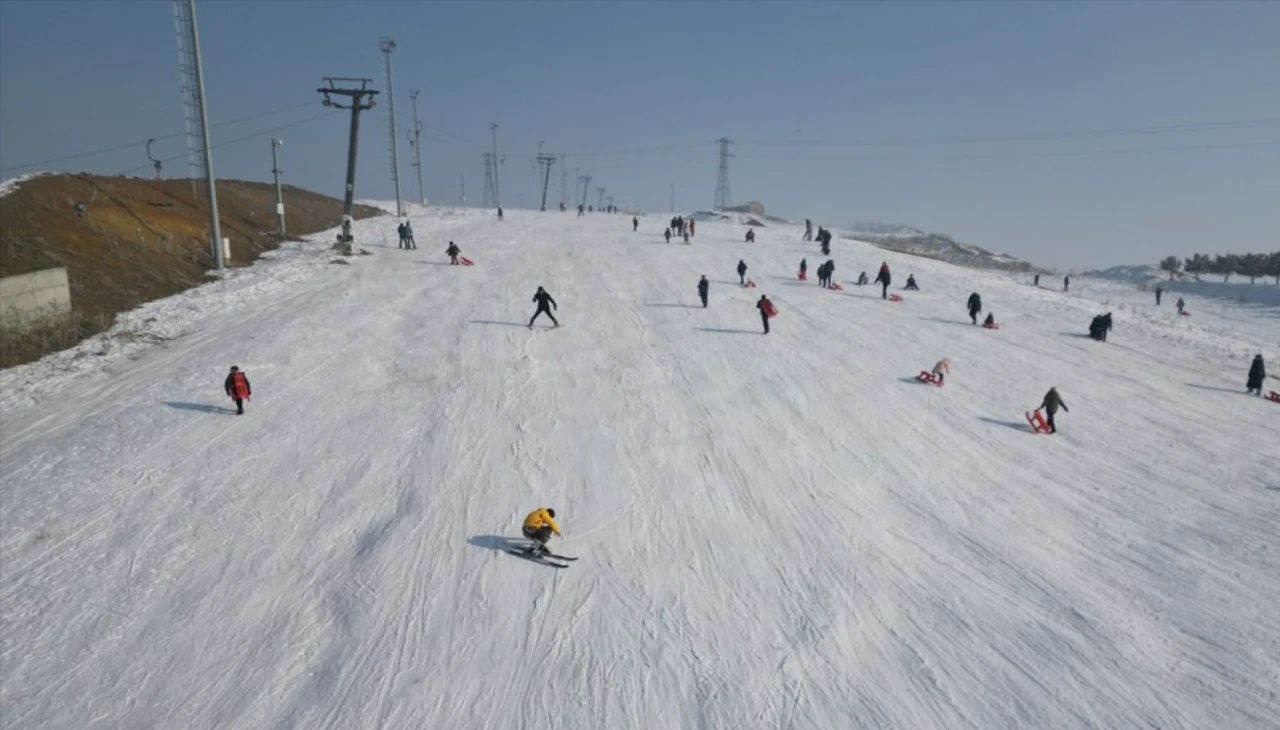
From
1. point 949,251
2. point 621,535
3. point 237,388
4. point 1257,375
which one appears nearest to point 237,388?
point 237,388

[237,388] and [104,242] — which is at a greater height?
[104,242]

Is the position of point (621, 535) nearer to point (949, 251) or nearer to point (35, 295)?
point (35, 295)

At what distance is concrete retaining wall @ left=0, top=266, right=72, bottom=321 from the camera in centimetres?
1791

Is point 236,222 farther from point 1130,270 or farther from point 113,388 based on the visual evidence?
point 1130,270

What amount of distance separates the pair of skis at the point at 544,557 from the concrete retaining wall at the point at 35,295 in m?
17.2

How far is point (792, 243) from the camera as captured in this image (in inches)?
1710

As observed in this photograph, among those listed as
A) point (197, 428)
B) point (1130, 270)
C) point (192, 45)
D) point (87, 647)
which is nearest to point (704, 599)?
point (87, 647)

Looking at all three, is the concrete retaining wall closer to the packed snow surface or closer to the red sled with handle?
the packed snow surface

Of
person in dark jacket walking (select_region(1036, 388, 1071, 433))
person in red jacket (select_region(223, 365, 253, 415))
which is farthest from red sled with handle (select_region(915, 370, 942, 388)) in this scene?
person in red jacket (select_region(223, 365, 253, 415))

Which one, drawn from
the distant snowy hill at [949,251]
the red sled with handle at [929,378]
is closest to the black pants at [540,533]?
the red sled with handle at [929,378]

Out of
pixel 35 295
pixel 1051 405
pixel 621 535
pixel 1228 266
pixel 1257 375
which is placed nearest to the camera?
pixel 621 535

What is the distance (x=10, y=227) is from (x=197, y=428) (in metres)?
15.1

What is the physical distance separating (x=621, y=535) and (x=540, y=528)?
1509 millimetres

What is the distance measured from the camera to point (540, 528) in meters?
10.1
